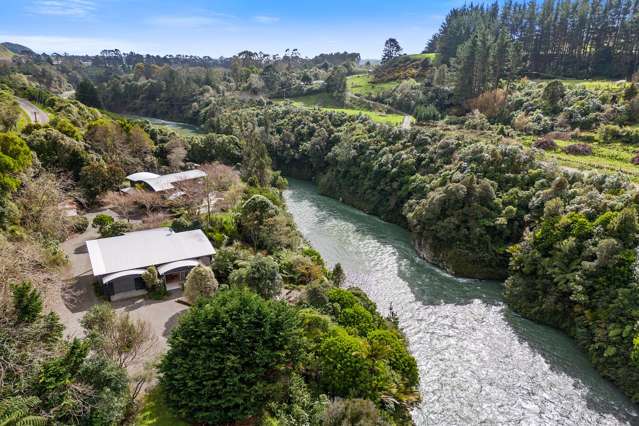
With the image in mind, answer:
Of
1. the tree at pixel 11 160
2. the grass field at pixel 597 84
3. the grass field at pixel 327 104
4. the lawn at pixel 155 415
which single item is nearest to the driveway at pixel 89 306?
the lawn at pixel 155 415

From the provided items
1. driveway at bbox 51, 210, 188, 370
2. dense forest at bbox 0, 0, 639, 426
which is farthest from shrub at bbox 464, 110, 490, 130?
driveway at bbox 51, 210, 188, 370

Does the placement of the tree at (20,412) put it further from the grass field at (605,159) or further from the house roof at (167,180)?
the grass field at (605,159)

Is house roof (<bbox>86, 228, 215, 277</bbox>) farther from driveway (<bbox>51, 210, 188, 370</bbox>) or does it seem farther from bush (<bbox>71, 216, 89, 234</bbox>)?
bush (<bbox>71, 216, 89, 234</bbox>)

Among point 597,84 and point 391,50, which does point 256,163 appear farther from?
point 391,50

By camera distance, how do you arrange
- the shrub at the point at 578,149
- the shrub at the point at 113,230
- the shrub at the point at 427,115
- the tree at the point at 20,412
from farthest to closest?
the shrub at the point at 427,115 → the shrub at the point at 578,149 → the shrub at the point at 113,230 → the tree at the point at 20,412

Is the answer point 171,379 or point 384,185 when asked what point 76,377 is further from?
point 384,185
